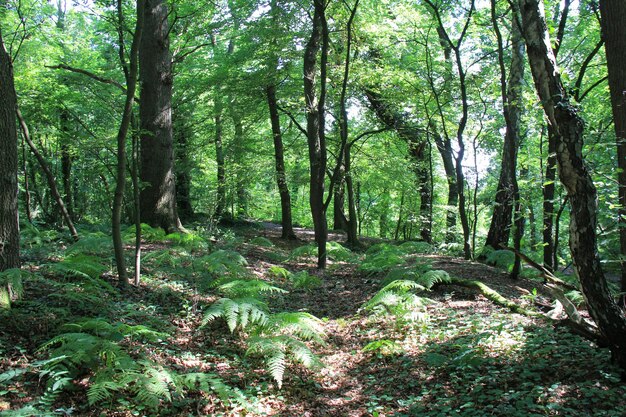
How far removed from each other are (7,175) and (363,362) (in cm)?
411

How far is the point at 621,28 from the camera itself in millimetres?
4762

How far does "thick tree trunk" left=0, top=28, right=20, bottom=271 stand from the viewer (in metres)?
4.28

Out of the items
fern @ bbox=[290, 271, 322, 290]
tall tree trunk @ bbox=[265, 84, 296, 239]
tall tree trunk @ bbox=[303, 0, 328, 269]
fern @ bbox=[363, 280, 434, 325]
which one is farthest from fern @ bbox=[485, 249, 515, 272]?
tall tree trunk @ bbox=[265, 84, 296, 239]

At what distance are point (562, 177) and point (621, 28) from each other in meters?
2.65

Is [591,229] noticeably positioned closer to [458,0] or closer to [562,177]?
[562,177]

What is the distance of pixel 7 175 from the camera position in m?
4.30

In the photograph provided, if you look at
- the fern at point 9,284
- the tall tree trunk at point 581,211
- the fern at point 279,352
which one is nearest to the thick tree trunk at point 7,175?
the fern at point 9,284

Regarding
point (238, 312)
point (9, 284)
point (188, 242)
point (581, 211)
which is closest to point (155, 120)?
point (188, 242)

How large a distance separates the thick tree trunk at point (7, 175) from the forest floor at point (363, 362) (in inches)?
19.8

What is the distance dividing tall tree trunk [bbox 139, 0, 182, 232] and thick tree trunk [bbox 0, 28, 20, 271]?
4.89 meters

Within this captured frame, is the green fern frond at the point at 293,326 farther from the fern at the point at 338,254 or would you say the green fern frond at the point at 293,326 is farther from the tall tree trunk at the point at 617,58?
the fern at the point at 338,254

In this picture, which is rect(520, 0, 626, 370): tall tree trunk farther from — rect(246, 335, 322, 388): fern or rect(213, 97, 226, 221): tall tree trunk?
rect(213, 97, 226, 221): tall tree trunk

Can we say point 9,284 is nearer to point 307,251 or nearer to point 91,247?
point 91,247

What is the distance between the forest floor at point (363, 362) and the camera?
3.11 m
